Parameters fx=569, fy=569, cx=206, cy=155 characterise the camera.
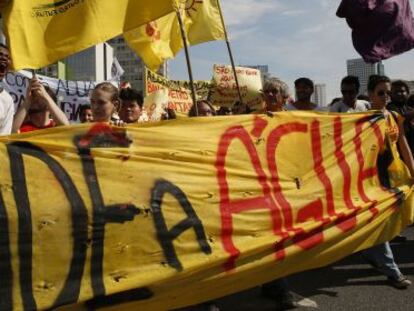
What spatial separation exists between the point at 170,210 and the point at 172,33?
401cm

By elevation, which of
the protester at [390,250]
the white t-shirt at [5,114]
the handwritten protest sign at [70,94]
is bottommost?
the protester at [390,250]

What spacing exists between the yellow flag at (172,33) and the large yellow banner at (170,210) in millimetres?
2823

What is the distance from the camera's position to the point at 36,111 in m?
4.14

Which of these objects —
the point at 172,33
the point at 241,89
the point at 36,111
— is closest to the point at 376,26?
the point at 172,33

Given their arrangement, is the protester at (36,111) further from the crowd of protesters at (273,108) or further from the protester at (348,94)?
the protester at (348,94)

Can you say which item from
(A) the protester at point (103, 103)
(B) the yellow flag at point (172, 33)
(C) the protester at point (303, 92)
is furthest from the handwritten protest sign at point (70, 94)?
(A) the protester at point (103, 103)

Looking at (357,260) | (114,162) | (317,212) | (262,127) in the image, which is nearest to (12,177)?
(114,162)

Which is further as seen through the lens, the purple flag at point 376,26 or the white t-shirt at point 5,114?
the purple flag at point 376,26

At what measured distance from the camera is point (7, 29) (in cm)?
362

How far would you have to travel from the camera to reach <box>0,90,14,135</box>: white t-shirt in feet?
12.4

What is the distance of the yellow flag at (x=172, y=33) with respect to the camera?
6.45m

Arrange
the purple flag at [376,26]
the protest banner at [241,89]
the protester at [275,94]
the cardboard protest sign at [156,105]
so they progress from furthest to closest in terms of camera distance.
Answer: the protest banner at [241,89] < the cardboard protest sign at [156,105] < the purple flag at [376,26] < the protester at [275,94]

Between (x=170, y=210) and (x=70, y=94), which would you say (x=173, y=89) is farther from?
(x=170, y=210)

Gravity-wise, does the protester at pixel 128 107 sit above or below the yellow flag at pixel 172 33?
below
